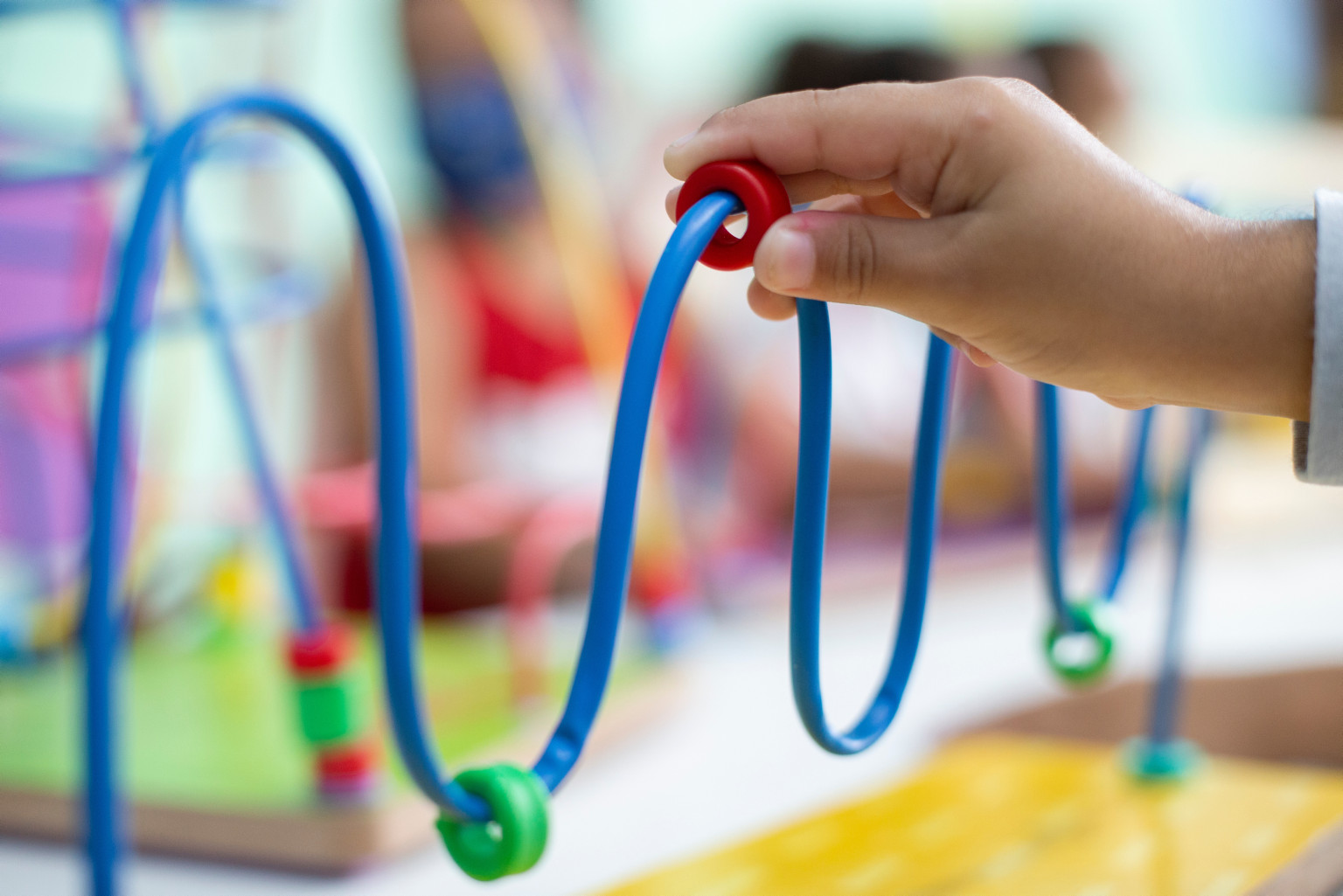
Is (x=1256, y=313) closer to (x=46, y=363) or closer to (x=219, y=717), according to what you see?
(x=219, y=717)

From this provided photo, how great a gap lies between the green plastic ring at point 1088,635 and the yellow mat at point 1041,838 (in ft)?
0.15

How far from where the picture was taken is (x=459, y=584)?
2.94 ft

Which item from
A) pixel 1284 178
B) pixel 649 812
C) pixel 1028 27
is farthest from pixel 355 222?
pixel 1028 27

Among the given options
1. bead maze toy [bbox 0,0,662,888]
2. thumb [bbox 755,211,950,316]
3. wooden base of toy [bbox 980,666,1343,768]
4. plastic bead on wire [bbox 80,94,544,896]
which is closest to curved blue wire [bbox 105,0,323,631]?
bead maze toy [bbox 0,0,662,888]

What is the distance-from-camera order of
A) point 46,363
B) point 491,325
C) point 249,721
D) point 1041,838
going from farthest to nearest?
point 491,325 < point 46,363 < point 249,721 < point 1041,838

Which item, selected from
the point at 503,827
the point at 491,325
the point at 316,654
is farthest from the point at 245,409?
the point at 491,325

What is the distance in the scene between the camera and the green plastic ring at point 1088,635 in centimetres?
39

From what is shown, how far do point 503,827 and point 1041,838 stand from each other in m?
0.21

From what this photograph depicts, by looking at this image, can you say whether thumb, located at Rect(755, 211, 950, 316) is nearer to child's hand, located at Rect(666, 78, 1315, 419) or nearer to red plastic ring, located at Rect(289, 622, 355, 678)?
child's hand, located at Rect(666, 78, 1315, 419)

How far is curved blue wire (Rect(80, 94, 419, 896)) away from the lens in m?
0.22

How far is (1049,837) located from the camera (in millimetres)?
358

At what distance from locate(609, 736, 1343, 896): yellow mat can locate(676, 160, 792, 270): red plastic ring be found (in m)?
0.19

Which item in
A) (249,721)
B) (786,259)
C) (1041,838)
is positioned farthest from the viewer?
(249,721)

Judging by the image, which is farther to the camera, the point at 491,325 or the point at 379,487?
the point at 491,325
